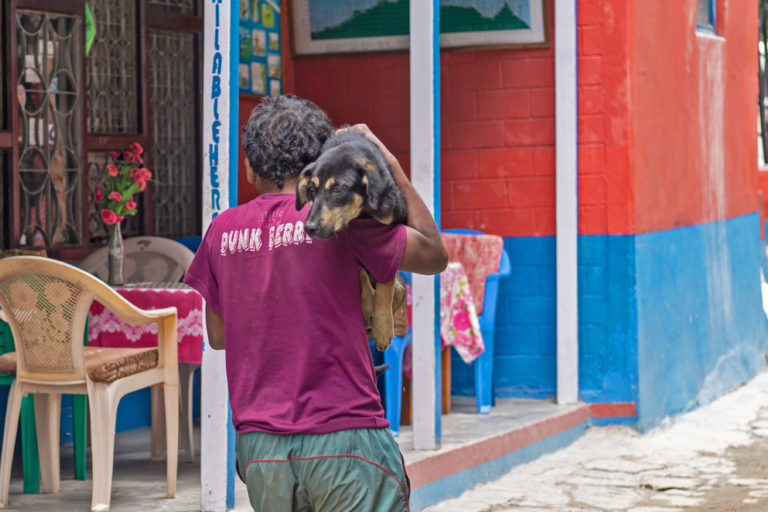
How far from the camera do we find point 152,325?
5.12 m

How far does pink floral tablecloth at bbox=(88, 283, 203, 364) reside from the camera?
16.2 feet

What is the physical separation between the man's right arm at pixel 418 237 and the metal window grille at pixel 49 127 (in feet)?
11.8

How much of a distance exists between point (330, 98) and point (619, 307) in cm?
203

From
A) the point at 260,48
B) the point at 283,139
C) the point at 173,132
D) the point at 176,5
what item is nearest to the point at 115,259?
the point at 173,132

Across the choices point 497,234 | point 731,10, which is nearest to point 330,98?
point 497,234

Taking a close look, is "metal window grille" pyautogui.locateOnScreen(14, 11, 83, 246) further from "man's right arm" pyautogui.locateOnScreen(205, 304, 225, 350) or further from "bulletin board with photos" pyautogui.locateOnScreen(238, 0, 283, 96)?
"man's right arm" pyautogui.locateOnScreen(205, 304, 225, 350)

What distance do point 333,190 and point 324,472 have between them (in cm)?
52

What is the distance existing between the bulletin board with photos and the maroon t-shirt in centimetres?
453

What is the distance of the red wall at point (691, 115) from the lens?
7.14m

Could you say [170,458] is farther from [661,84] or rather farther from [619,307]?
[661,84]

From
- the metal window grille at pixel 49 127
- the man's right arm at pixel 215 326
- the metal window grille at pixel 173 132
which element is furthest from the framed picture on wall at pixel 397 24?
the man's right arm at pixel 215 326

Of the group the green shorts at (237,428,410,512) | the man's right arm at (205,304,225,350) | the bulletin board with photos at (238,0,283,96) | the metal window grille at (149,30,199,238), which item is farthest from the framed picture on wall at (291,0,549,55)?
the green shorts at (237,428,410,512)

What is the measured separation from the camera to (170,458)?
15.5 ft

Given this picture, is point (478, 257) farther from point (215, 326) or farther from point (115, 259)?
point (215, 326)
